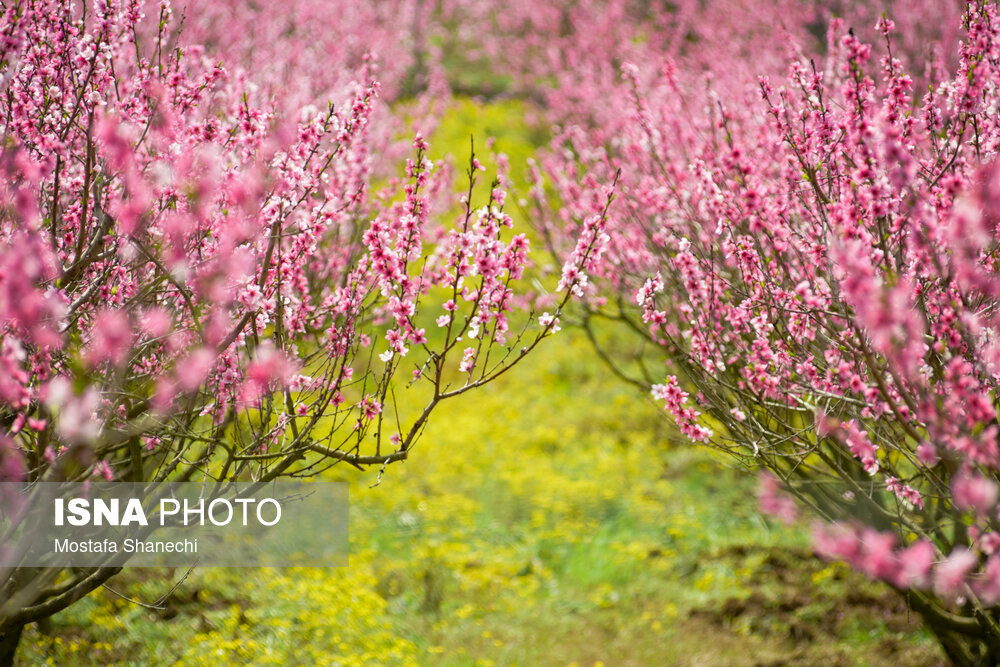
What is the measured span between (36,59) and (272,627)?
4639 mm

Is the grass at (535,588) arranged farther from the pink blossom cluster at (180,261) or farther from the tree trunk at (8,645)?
the pink blossom cluster at (180,261)

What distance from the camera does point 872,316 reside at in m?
2.02

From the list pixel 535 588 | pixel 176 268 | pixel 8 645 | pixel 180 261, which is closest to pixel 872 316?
pixel 180 261

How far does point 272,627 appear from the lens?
246 inches

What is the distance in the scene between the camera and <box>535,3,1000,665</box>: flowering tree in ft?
8.01

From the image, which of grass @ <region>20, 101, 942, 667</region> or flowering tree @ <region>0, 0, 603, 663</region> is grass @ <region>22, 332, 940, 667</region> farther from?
flowering tree @ <region>0, 0, 603, 663</region>

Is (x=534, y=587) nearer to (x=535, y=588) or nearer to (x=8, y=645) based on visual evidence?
(x=535, y=588)

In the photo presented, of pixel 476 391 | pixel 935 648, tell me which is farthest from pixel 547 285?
pixel 935 648

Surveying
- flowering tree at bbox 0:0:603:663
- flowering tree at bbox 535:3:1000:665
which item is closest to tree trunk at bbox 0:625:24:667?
flowering tree at bbox 0:0:603:663

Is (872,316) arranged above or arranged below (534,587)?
below

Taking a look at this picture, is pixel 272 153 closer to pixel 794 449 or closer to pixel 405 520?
pixel 794 449

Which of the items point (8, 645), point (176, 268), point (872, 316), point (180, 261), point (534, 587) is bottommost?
point (872, 316)

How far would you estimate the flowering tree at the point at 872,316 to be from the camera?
96.1 inches

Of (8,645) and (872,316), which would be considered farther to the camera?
(8,645)
